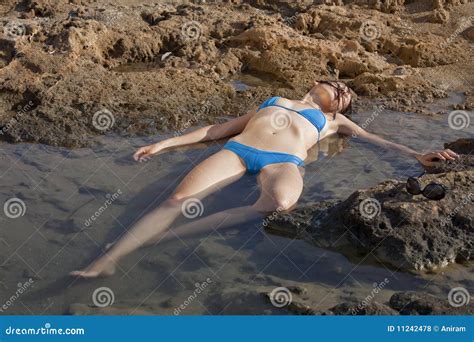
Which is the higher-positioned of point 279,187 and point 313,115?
point 279,187

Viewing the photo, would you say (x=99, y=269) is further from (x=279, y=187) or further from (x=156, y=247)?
(x=279, y=187)

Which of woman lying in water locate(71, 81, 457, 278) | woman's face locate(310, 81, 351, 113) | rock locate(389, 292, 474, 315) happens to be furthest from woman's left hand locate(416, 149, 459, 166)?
rock locate(389, 292, 474, 315)

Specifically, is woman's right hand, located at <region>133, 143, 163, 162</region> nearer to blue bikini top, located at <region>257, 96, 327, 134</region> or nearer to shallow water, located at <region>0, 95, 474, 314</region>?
shallow water, located at <region>0, 95, 474, 314</region>

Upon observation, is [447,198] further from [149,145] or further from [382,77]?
[382,77]

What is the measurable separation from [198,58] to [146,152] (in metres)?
2.38

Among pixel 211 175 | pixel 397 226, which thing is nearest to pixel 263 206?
pixel 211 175

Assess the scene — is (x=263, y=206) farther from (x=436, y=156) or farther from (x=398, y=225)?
(x=436, y=156)

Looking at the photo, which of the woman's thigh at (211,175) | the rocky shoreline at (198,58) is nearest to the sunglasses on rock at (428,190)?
the woman's thigh at (211,175)

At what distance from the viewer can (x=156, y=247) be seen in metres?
4.62

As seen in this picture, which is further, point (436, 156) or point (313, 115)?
point (313, 115)

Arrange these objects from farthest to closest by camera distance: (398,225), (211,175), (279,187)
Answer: (211,175) → (279,187) → (398,225)

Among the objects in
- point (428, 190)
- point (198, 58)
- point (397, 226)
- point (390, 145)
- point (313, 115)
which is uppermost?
point (428, 190)

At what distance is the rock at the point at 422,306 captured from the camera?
361 cm

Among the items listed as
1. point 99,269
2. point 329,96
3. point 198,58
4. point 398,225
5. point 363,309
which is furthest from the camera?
point 198,58
